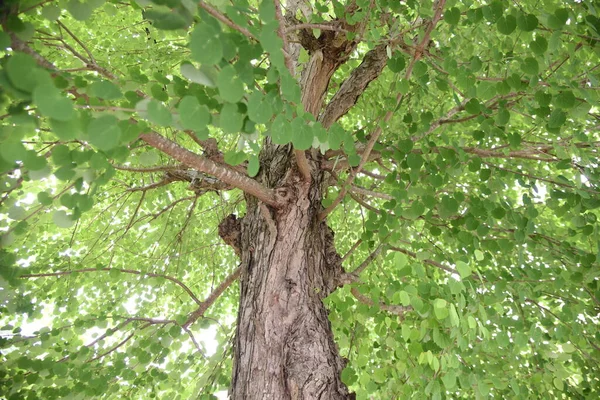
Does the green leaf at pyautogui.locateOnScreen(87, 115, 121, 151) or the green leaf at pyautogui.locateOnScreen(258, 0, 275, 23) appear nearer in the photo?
the green leaf at pyautogui.locateOnScreen(87, 115, 121, 151)

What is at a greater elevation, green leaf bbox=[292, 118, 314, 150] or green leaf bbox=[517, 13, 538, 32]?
green leaf bbox=[517, 13, 538, 32]

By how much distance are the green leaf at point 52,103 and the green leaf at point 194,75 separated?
0.26 metres

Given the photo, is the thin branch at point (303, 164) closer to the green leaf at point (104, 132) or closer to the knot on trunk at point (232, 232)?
the knot on trunk at point (232, 232)

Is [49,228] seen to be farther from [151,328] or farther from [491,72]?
[491,72]

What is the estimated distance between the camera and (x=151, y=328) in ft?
9.16

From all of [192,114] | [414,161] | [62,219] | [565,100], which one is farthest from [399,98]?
[62,219]

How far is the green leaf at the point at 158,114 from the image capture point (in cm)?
93

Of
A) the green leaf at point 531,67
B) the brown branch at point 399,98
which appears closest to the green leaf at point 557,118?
the green leaf at point 531,67

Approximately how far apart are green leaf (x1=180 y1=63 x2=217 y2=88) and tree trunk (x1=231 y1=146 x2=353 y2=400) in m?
1.53

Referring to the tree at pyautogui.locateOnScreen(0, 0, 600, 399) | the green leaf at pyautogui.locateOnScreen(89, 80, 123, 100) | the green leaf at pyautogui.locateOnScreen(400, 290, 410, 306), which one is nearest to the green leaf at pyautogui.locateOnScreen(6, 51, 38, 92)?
the tree at pyautogui.locateOnScreen(0, 0, 600, 399)

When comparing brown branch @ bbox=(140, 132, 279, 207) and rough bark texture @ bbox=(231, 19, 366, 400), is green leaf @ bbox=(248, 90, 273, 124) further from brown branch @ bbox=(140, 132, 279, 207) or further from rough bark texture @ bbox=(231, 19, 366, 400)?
rough bark texture @ bbox=(231, 19, 366, 400)

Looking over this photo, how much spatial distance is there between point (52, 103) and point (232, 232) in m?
2.06

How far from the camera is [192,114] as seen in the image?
1.00 meters

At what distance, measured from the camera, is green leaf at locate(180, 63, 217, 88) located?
947 mm
